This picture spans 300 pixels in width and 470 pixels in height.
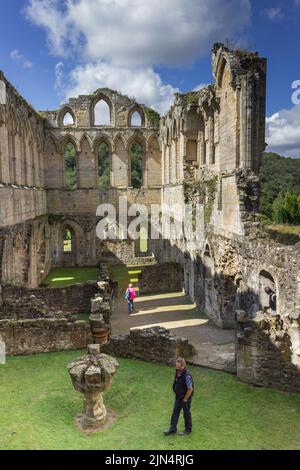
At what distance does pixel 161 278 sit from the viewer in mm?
20031

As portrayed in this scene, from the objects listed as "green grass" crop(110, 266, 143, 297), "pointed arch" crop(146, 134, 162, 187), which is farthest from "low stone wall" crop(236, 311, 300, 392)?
"pointed arch" crop(146, 134, 162, 187)

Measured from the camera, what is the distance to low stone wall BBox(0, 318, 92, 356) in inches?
400

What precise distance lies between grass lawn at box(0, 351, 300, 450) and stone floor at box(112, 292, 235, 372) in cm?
108

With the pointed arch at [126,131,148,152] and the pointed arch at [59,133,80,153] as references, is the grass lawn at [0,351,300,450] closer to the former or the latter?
the pointed arch at [59,133,80,153]

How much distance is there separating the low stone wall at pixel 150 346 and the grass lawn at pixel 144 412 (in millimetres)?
271

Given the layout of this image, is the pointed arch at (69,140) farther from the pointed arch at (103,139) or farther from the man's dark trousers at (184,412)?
the man's dark trousers at (184,412)

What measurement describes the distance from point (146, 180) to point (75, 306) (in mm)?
13422

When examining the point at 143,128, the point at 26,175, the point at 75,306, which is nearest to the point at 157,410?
the point at 75,306

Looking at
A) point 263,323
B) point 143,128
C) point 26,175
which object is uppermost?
point 143,128

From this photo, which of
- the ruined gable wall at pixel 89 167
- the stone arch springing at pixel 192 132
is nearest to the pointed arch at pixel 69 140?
the ruined gable wall at pixel 89 167

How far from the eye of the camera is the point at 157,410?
7422 millimetres

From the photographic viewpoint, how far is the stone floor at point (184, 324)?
33.7ft
